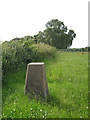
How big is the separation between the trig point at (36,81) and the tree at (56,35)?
2592cm

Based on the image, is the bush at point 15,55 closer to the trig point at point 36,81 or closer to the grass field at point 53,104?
the grass field at point 53,104

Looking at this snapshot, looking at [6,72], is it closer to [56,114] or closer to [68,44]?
[56,114]

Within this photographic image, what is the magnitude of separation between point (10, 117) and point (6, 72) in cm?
315

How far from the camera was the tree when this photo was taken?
100ft

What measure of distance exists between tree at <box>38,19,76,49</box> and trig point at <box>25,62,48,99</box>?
25.9 m

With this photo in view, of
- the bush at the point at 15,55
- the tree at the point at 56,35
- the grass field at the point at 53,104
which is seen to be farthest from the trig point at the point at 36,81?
the tree at the point at 56,35

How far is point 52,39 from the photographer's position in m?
30.5

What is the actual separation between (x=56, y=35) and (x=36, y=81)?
1068 inches

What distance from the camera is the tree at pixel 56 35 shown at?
100 feet

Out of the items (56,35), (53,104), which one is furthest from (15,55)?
(56,35)

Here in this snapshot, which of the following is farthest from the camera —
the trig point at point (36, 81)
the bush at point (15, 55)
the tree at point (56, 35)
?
the tree at point (56, 35)

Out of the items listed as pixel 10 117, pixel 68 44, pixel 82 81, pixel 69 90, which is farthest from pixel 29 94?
pixel 68 44

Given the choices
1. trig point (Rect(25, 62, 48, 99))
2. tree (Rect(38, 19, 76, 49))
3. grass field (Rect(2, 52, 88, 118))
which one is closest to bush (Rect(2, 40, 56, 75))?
grass field (Rect(2, 52, 88, 118))

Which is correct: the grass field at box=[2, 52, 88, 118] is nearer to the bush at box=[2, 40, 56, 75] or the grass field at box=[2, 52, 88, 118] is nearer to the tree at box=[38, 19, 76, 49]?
the bush at box=[2, 40, 56, 75]
